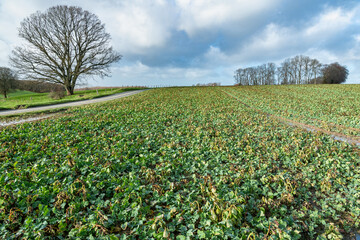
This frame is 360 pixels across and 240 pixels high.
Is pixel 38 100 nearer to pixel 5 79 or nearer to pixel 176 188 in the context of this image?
pixel 5 79

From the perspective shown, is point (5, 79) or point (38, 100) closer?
point (38, 100)

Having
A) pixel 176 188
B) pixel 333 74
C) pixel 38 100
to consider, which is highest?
pixel 333 74

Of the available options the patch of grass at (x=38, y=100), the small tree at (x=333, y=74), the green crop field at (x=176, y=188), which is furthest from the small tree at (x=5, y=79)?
the small tree at (x=333, y=74)

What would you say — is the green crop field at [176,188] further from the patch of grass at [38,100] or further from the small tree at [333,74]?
the small tree at [333,74]

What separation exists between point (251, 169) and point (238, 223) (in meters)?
2.30

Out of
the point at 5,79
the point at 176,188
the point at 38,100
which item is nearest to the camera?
the point at 176,188

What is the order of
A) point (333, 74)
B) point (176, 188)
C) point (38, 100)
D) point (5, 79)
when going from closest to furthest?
1. point (176, 188)
2. point (38, 100)
3. point (5, 79)
4. point (333, 74)

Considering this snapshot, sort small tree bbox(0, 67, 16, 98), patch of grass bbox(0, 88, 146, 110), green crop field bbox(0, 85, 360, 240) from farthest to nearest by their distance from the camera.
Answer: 1. small tree bbox(0, 67, 16, 98)
2. patch of grass bbox(0, 88, 146, 110)
3. green crop field bbox(0, 85, 360, 240)

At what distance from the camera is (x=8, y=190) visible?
12.6ft

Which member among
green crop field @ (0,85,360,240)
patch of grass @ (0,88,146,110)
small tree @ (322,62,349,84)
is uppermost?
small tree @ (322,62,349,84)

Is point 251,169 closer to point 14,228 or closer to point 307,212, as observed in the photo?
point 307,212

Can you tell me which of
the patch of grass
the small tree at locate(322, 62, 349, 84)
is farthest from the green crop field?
the small tree at locate(322, 62, 349, 84)

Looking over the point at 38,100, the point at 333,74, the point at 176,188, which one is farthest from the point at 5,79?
the point at 333,74

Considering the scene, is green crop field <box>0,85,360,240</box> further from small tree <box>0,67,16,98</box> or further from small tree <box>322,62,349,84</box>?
small tree <box>322,62,349,84</box>
